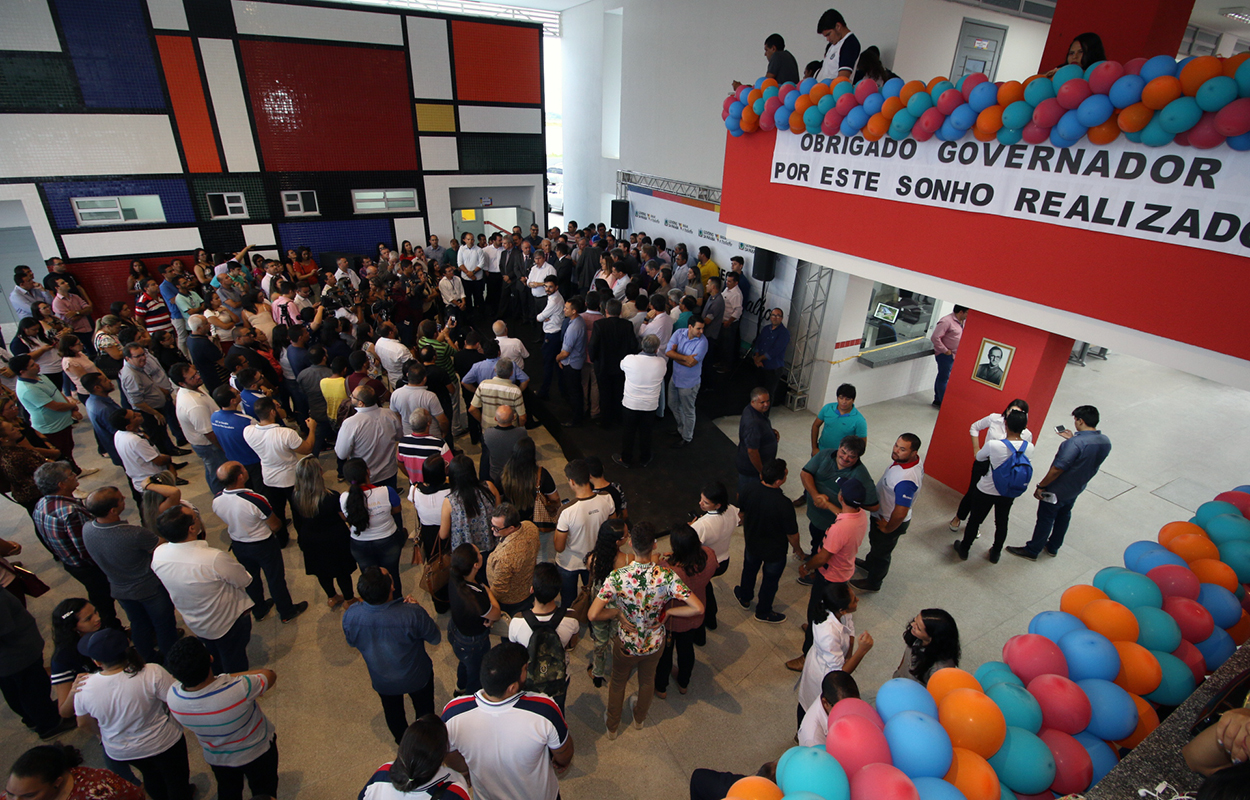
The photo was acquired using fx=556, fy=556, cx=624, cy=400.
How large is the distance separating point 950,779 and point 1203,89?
3.59 m

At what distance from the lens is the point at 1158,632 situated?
99.7 inches

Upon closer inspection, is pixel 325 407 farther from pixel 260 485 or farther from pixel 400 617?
pixel 400 617

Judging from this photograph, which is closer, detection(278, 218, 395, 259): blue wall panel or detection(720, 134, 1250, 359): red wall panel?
detection(720, 134, 1250, 359): red wall panel

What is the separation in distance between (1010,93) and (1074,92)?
0.40 metres

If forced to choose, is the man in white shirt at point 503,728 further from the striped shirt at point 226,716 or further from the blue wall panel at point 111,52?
the blue wall panel at point 111,52

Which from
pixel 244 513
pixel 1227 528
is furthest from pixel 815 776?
pixel 244 513

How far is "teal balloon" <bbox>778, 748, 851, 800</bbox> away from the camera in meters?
1.81

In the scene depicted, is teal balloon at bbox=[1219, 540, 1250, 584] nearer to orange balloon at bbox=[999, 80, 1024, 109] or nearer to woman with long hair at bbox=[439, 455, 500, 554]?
orange balloon at bbox=[999, 80, 1024, 109]

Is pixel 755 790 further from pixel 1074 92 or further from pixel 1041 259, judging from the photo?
pixel 1074 92

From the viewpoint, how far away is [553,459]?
6.53m

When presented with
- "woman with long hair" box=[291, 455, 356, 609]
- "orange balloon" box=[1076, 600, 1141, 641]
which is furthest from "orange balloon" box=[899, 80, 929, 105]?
"woman with long hair" box=[291, 455, 356, 609]

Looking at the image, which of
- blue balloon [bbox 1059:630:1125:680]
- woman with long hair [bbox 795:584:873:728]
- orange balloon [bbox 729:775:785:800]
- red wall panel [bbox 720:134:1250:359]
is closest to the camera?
orange balloon [bbox 729:775:785:800]

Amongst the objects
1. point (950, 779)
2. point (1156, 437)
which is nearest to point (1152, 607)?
point (950, 779)

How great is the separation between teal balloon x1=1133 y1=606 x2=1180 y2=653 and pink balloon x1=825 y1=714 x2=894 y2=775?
5.04 feet
